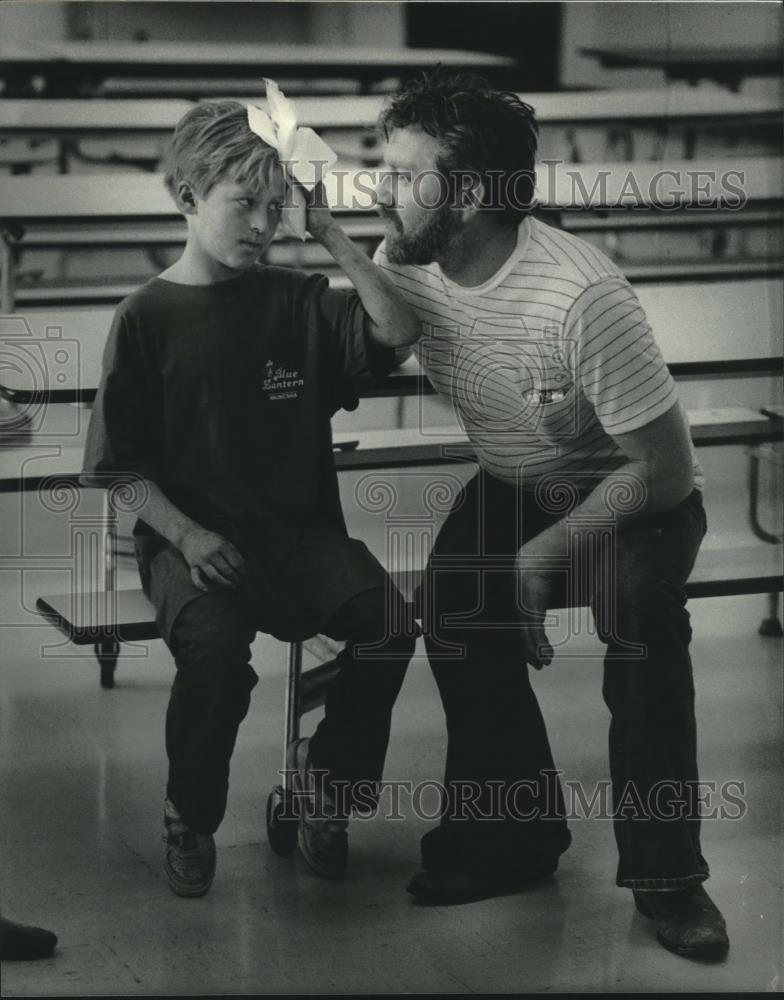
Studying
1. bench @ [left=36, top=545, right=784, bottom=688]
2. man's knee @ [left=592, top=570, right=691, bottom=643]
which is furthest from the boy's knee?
man's knee @ [left=592, top=570, right=691, bottom=643]

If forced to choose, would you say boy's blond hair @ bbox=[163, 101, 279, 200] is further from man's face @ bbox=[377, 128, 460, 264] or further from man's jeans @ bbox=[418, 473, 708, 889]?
man's jeans @ bbox=[418, 473, 708, 889]

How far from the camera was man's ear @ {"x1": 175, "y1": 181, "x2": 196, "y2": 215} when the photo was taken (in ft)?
8.04

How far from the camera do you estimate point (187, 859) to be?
259 cm

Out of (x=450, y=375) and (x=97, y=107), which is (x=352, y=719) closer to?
(x=450, y=375)

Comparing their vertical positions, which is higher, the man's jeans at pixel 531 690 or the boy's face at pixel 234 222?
the boy's face at pixel 234 222

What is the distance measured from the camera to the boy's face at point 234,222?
241 cm

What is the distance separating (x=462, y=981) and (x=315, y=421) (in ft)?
2.95

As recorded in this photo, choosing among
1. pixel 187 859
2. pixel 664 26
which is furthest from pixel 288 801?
pixel 664 26

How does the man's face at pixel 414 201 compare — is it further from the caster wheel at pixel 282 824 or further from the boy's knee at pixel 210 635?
the caster wheel at pixel 282 824

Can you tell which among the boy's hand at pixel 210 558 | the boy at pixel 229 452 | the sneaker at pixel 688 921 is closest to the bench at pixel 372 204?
the boy at pixel 229 452

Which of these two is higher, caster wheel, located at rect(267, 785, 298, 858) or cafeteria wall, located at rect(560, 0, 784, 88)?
cafeteria wall, located at rect(560, 0, 784, 88)

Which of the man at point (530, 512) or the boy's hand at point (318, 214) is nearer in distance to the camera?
the boy's hand at point (318, 214)

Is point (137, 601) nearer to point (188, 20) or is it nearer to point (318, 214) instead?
point (318, 214)

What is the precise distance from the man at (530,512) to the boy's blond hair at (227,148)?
8.6 inches
